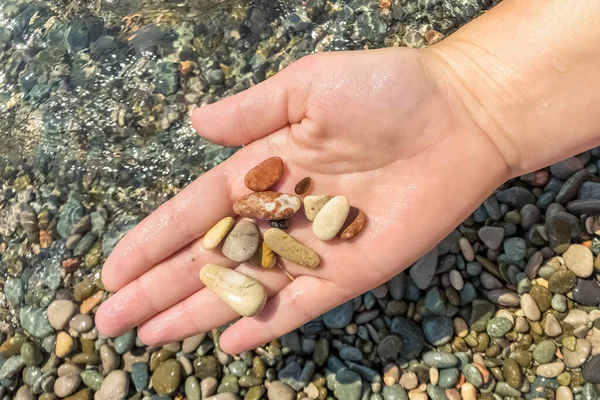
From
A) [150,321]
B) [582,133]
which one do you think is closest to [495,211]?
[582,133]

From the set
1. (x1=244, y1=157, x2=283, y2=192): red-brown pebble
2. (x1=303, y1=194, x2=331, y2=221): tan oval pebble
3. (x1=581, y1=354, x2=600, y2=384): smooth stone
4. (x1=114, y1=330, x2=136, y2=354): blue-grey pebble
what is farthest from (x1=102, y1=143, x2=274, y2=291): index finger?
(x1=581, y1=354, x2=600, y2=384): smooth stone

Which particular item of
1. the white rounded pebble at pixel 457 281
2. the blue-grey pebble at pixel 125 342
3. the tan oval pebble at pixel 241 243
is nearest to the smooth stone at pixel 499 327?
the white rounded pebble at pixel 457 281

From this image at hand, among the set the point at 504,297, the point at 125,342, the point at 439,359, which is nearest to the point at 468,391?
the point at 439,359

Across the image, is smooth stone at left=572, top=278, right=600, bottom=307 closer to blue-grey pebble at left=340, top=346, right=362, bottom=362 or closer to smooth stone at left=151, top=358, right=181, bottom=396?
blue-grey pebble at left=340, top=346, right=362, bottom=362

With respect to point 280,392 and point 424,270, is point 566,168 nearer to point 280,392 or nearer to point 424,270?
point 424,270

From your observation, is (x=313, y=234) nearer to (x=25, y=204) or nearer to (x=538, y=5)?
(x=538, y=5)

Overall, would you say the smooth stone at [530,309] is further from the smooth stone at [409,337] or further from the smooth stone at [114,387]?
the smooth stone at [114,387]
